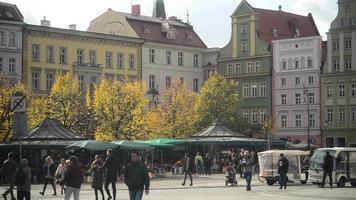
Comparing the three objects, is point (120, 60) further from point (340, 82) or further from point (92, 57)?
point (340, 82)

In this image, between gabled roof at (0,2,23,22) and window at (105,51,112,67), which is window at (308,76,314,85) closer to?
window at (105,51,112,67)

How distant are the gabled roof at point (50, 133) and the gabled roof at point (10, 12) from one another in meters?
30.4

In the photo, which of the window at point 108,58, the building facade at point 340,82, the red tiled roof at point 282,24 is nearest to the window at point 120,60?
the window at point 108,58

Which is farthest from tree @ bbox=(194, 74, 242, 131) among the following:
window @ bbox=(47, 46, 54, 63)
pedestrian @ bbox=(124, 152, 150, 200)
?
pedestrian @ bbox=(124, 152, 150, 200)

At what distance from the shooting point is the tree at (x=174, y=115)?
266ft

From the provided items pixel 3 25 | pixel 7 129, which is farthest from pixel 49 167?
pixel 3 25

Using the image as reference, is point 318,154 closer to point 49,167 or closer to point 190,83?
point 49,167

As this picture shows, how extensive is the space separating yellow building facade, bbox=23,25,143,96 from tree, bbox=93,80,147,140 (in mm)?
12287

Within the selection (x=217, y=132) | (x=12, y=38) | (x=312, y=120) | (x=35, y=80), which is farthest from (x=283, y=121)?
(x=217, y=132)

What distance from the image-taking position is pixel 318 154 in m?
40.1

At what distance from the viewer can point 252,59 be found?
96.2 m

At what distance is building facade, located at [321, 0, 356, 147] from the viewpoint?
87750 millimetres

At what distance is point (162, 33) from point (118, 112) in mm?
30874

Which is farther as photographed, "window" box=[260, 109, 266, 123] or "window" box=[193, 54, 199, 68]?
"window" box=[193, 54, 199, 68]
